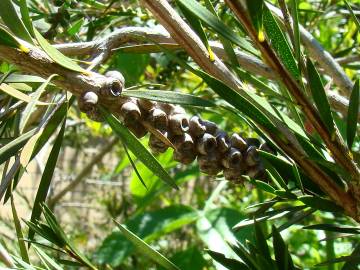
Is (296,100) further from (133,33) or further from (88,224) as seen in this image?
(88,224)

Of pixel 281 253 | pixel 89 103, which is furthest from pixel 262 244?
pixel 89 103

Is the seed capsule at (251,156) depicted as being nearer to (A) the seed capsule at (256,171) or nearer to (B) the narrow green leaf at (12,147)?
(A) the seed capsule at (256,171)

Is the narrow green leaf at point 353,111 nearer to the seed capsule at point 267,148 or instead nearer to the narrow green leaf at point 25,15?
A: the seed capsule at point 267,148

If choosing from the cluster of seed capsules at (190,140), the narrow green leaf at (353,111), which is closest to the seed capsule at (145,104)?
the cluster of seed capsules at (190,140)

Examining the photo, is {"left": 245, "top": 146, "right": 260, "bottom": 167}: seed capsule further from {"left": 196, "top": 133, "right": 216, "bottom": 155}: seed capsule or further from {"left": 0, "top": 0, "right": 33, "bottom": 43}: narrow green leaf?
{"left": 0, "top": 0, "right": 33, "bottom": 43}: narrow green leaf

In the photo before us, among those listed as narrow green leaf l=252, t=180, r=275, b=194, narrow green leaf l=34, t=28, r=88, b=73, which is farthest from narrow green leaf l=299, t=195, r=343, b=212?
narrow green leaf l=34, t=28, r=88, b=73

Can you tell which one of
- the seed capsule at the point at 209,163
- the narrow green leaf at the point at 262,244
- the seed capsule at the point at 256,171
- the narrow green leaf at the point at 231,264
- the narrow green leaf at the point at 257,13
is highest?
the narrow green leaf at the point at 257,13

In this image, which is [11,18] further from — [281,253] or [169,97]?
[281,253]

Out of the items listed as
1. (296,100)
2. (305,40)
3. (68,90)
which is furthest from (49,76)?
(305,40)

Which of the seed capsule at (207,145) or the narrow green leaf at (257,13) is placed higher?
the narrow green leaf at (257,13)
